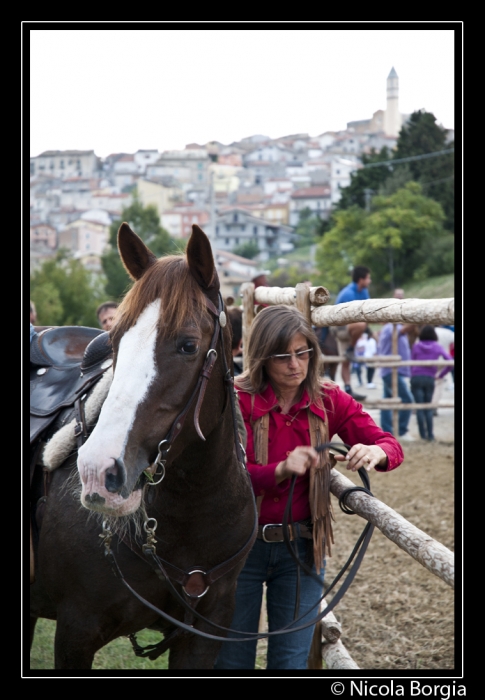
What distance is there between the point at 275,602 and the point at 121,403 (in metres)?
1.45

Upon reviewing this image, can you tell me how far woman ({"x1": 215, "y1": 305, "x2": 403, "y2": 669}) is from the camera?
9.04 ft

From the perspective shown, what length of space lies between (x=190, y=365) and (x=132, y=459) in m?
0.35

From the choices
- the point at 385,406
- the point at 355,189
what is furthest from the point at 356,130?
the point at 385,406

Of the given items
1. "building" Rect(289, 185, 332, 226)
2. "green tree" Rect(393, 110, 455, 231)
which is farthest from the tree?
"building" Rect(289, 185, 332, 226)

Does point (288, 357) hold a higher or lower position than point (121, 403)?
higher

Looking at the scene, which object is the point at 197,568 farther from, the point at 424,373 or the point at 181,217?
the point at 181,217

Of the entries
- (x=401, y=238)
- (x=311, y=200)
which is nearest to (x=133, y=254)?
(x=401, y=238)

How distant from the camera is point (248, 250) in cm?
10606

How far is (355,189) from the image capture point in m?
55.1

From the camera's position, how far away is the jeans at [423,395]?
11448 mm

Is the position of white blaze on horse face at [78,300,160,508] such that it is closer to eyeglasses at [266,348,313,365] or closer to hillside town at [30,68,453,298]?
eyeglasses at [266,348,313,365]

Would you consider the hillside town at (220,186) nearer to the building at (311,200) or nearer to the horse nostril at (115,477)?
the building at (311,200)

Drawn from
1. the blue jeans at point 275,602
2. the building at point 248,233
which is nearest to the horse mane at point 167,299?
the blue jeans at point 275,602

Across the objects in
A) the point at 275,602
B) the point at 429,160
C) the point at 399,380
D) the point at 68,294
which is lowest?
the point at 275,602
